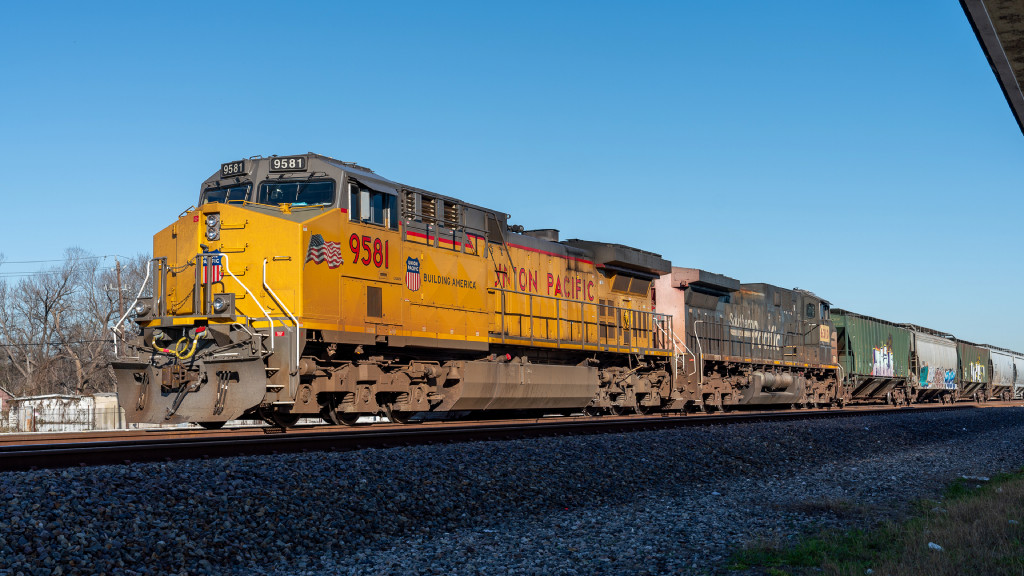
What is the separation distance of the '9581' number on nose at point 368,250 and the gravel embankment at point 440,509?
13.1 feet

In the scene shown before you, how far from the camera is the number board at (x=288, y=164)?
12.3 meters

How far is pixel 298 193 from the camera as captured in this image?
1224cm

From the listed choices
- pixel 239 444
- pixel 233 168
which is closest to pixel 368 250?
pixel 233 168

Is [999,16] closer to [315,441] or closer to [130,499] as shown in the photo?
[130,499]

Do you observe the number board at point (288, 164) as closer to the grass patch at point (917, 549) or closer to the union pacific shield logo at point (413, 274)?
the union pacific shield logo at point (413, 274)

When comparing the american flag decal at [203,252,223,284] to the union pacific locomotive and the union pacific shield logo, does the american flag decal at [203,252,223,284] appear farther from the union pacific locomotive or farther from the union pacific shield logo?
the union pacific shield logo

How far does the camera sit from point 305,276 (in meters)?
11.5

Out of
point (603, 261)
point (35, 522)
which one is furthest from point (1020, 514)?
point (603, 261)

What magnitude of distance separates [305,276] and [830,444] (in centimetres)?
821

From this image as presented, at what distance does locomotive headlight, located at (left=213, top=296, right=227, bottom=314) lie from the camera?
11398 millimetres

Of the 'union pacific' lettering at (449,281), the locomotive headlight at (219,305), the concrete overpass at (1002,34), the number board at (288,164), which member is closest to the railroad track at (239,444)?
the locomotive headlight at (219,305)

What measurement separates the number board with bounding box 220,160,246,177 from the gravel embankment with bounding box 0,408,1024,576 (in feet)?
19.4

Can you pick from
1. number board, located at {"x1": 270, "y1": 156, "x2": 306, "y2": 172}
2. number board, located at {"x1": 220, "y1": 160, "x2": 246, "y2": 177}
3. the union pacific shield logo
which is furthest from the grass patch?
number board, located at {"x1": 220, "y1": 160, "x2": 246, "y2": 177}

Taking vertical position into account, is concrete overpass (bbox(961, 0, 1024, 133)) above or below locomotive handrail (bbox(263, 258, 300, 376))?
above
